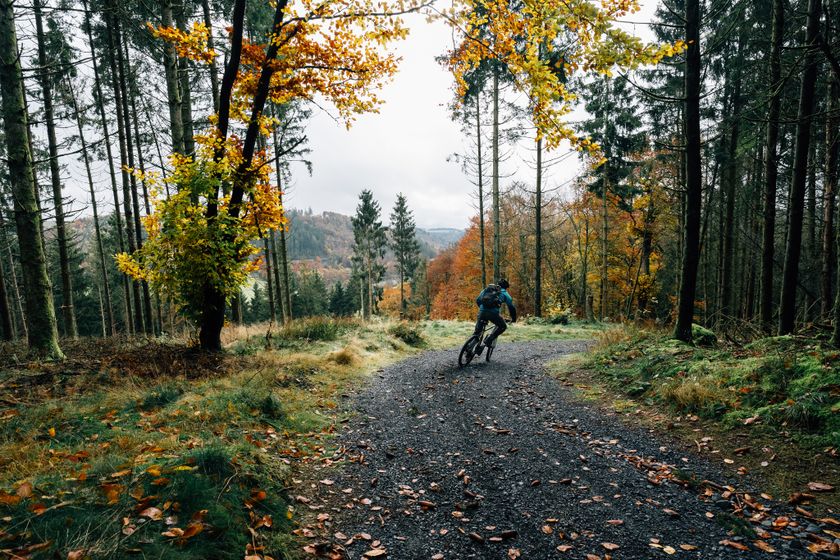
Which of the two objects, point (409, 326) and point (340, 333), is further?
→ point (409, 326)

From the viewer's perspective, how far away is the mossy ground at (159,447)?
256cm

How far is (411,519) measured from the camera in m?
3.59

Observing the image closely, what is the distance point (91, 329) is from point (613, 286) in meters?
49.6

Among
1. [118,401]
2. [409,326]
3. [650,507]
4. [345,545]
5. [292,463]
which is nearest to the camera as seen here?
[345,545]

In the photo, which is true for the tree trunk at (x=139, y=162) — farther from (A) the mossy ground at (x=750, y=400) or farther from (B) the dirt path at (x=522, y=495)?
(A) the mossy ground at (x=750, y=400)

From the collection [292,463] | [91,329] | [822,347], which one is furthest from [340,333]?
[91,329]

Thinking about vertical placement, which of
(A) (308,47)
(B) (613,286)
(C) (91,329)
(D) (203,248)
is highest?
(A) (308,47)

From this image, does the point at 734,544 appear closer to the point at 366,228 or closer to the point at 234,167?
the point at 234,167

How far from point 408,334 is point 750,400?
9.77 m

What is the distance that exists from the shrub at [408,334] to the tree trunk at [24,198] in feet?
28.7

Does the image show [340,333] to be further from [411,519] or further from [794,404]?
[794,404]

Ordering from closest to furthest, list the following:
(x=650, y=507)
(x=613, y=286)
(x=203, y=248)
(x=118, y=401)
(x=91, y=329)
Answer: (x=650, y=507) → (x=118, y=401) → (x=203, y=248) → (x=613, y=286) → (x=91, y=329)

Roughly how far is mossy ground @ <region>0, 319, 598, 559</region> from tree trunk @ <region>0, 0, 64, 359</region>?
0.75 meters

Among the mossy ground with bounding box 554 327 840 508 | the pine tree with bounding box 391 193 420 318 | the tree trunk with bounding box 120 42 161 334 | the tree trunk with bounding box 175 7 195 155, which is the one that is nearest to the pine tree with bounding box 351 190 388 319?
the pine tree with bounding box 391 193 420 318
